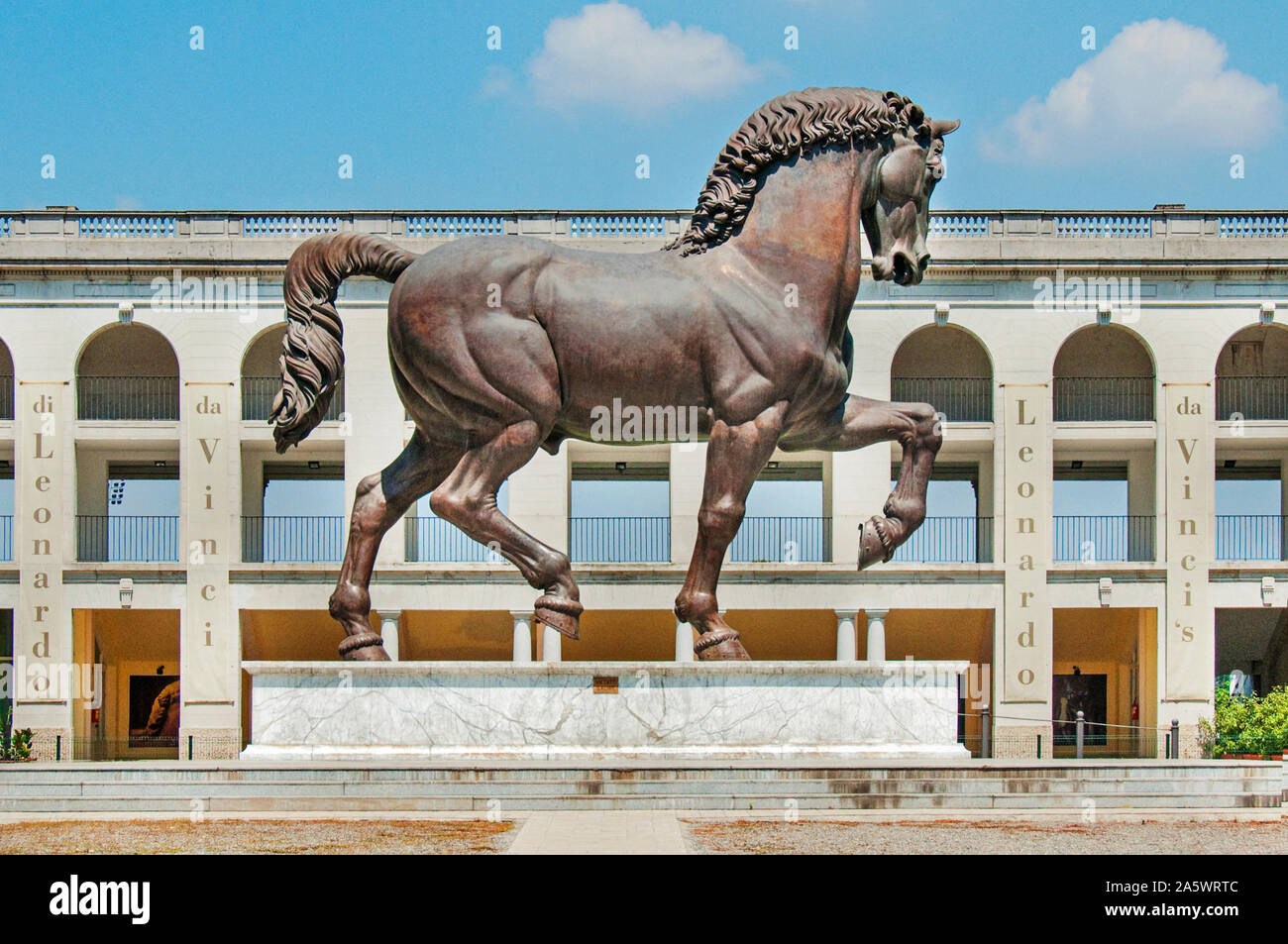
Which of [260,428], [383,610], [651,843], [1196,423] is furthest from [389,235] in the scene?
[651,843]

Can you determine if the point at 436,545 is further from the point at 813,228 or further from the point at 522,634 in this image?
the point at 813,228

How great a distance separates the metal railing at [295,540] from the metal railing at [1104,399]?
1799 cm

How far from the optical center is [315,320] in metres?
13.7

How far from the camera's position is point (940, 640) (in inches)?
1622

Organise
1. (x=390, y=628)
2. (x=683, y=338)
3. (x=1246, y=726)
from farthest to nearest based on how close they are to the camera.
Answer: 1. (x=390, y=628)
2. (x=1246, y=726)
3. (x=683, y=338)

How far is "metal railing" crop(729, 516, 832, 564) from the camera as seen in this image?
40438 mm

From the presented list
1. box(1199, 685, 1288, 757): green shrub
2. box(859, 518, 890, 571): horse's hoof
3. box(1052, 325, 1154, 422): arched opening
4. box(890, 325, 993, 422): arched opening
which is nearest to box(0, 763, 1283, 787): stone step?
box(859, 518, 890, 571): horse's hoof

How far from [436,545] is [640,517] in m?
4.90

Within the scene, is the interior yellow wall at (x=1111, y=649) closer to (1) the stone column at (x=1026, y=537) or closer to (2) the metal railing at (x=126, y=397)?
(1) the stone column at (x=1026, y=537)

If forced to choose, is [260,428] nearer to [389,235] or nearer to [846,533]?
[389,235]

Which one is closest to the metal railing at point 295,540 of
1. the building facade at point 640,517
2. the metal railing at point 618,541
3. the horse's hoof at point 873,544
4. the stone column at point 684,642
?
the building facade at point 640,517

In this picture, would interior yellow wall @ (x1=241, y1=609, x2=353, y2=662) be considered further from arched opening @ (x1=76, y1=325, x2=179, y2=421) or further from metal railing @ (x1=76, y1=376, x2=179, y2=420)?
metal railing @ (x1=76, y1=376, x2=179, y2=420)

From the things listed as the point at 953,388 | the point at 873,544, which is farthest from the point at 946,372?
the point at 873,544
